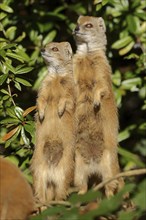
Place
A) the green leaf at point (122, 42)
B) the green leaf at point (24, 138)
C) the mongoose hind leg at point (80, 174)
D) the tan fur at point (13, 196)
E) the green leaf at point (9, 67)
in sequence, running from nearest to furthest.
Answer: the tan fur at point (13, 196) < the mongoose hind leg at point (80, 174) < the green leaf at point (24, 138) < the green leaf at point (9, 67) < the green leaf at point (122, 42)

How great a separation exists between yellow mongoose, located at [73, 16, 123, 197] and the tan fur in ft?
4.01

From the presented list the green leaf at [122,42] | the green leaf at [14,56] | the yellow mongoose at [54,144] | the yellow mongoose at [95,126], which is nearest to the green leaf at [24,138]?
the yellow mongoose at [54,144]

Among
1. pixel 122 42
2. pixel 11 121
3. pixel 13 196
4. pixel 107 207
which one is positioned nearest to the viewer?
pixel 107 207

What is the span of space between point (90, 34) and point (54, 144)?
37.6 inches

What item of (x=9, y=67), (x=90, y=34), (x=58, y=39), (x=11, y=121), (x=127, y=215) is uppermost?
(x=127, y=215)

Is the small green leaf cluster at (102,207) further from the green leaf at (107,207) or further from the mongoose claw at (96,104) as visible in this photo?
the mongoose claw at (96,104)

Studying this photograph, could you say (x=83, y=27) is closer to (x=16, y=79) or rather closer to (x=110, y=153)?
(x=16, y=79)

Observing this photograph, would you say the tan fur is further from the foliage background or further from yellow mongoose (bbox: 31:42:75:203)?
the foliage background

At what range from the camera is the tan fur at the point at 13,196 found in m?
3.58

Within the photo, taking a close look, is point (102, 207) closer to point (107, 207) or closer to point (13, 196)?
point (107, 207)

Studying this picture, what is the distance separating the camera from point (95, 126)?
490 centimetres

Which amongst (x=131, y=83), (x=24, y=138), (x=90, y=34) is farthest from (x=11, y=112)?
(x=131, y=83)

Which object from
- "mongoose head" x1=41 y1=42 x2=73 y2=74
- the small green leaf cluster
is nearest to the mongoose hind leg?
"mongoose head" x1=41 y1=42 x2=73 y2=74

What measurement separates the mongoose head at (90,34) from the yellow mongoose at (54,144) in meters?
0.47
